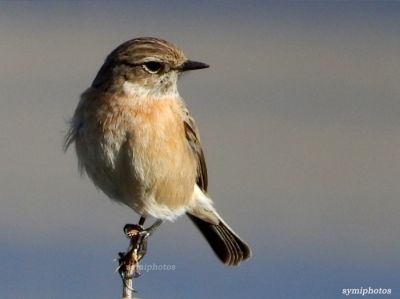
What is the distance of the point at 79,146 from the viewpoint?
5.54m

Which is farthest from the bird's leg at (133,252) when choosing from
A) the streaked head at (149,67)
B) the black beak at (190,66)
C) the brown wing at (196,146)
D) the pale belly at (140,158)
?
the black beak at (190,66)

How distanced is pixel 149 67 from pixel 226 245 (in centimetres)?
147

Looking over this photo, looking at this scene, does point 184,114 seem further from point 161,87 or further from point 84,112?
point 84,112

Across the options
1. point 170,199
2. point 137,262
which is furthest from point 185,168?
point 137,262

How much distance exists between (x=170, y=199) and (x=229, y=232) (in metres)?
0.92

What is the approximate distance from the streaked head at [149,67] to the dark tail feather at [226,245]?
1.14m

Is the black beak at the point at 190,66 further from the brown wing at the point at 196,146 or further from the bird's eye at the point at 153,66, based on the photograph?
the brown wing at the point at 196,146

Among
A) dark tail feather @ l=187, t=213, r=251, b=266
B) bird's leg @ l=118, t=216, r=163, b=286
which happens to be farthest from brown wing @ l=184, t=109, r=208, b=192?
bird's leg @ l=118, t=216, r=163, b=286

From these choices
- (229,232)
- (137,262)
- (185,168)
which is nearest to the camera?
(137,262)

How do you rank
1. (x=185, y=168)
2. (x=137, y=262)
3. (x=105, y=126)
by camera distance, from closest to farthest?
(x=137, y=262) < (x=105, y=126) < (x=185, y=168)

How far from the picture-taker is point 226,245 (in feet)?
21.5

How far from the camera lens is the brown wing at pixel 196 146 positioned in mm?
5918

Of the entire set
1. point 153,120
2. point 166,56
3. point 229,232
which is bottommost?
point 229,232

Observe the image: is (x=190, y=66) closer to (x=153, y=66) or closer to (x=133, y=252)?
(x=153, y=66)
